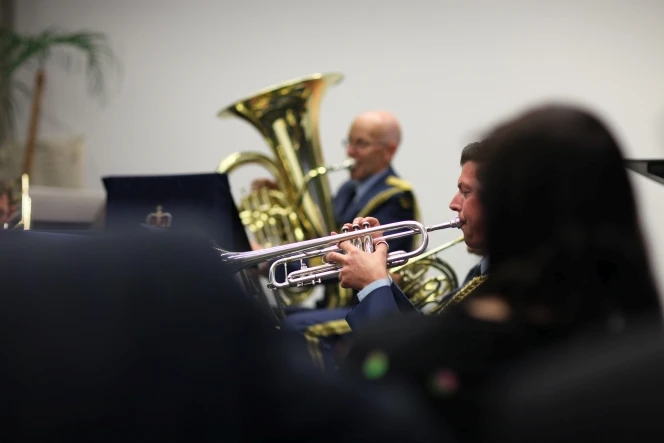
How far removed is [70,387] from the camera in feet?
2.34

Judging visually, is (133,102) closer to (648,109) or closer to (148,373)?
(648,109)

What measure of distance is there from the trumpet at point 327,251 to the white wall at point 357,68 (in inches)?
74.6

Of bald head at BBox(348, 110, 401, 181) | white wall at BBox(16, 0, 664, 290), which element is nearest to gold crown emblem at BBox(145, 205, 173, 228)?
bald head at BBox(348, 110, 401, 181)

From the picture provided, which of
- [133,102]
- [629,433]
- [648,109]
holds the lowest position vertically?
A: [629,433]

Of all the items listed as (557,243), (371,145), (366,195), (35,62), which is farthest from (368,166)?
(35,62)

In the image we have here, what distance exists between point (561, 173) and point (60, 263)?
54 centimetres

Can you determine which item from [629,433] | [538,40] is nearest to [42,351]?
[629,433]

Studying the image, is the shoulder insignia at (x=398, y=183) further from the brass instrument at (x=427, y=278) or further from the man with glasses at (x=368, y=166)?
the brass instrument at (x=427, y=278)

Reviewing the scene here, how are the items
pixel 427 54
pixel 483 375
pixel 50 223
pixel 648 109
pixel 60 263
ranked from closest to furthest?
pixel 60 263 < pixel 483 375 < pixel 50 223 < pixel 648 109 < pixel 427 54

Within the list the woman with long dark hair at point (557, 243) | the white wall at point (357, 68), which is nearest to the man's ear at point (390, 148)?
the white wall at point (357, 68)

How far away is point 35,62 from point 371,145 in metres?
3.23

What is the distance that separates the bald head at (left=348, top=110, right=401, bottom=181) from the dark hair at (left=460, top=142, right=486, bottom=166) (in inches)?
55.6

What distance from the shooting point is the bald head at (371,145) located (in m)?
2.62

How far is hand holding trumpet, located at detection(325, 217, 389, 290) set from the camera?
3.95ft
